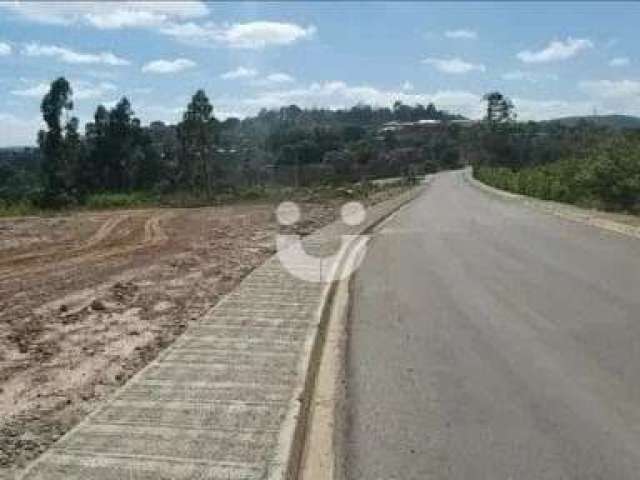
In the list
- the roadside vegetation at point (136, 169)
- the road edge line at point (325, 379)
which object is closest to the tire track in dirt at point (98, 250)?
the road edge line at point (325, 379)

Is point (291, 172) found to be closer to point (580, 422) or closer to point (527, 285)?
point (527, 285)

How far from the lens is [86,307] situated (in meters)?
12.5

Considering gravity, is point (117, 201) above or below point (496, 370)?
below

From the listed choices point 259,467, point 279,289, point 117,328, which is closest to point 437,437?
point 259,467

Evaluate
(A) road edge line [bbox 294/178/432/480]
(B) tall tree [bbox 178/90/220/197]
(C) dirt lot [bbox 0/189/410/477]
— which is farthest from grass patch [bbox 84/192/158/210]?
(A) road edge line [bbox 294/178/432/480]

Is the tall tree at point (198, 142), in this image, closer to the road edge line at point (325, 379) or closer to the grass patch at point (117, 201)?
the grass patch at point (117, 201)

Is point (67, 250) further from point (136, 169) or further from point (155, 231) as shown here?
point (136, 169)

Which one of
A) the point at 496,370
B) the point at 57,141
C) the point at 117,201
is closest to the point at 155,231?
the point at 496,370

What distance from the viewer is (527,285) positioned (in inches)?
556

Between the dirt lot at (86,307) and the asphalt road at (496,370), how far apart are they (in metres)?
2.31

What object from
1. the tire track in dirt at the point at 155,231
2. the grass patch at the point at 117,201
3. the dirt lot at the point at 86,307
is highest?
the dirt lot at the point at 86,307

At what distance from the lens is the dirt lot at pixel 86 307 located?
24.0ft

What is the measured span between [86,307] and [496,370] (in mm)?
6492

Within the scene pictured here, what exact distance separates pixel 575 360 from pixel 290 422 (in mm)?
3560
